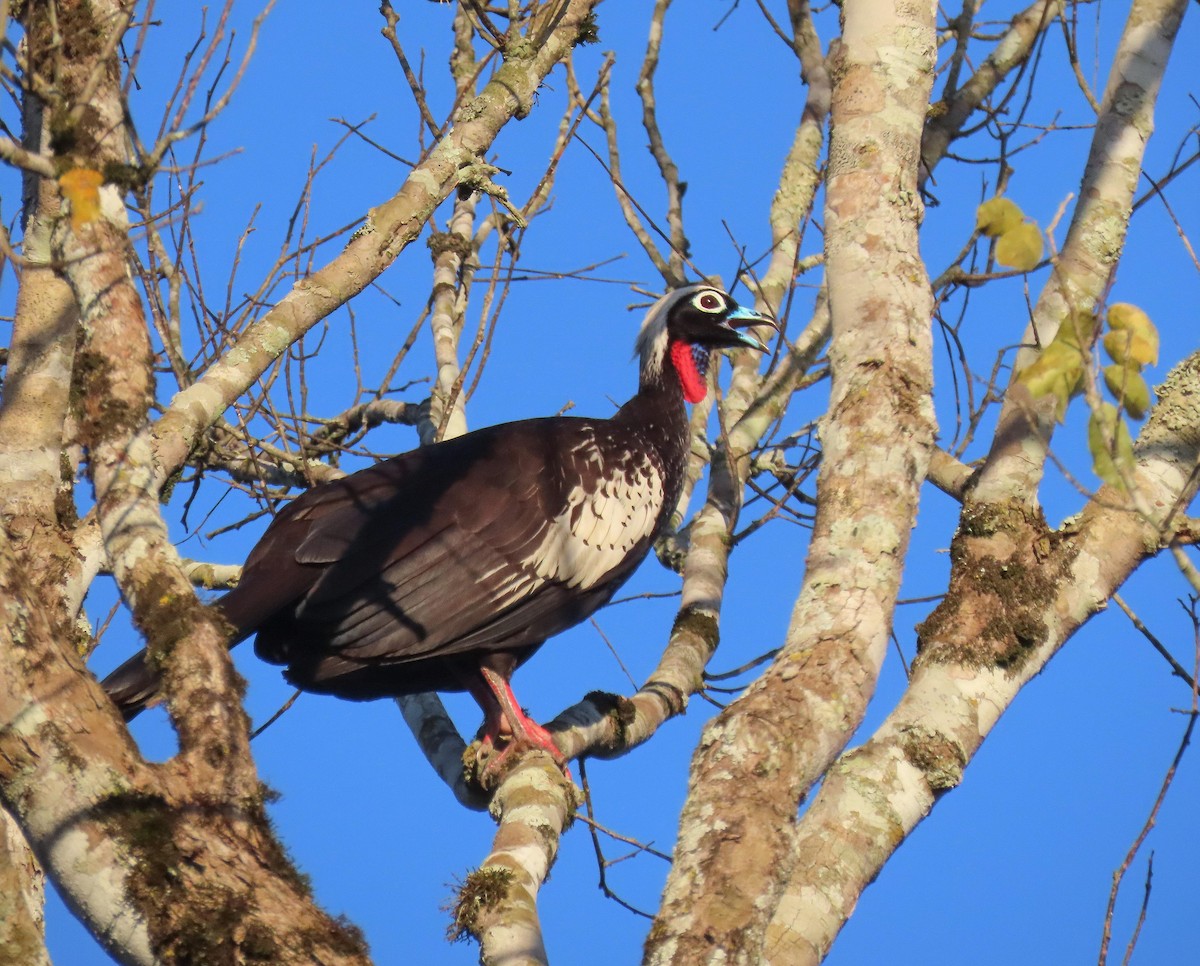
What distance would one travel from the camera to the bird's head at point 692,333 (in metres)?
6.26

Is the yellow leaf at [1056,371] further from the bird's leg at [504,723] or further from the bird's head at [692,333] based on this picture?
the bird's head at [692,333]

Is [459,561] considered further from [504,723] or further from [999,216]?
[999,216]

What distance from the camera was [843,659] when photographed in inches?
107

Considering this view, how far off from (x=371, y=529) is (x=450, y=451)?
551 millimetres

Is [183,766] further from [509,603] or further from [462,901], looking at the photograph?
[509,603]

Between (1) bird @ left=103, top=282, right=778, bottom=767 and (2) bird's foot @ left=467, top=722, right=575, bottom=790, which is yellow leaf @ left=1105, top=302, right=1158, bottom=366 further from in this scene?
(1) bird @ left=103, top=282, right=778, bottom=767

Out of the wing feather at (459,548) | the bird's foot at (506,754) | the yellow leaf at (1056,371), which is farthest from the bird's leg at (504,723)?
the yellow leaf at (1056,371)

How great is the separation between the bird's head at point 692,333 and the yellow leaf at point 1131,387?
3673 millimetres

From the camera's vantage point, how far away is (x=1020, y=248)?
8.06 ft

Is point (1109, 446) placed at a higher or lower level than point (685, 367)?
lower

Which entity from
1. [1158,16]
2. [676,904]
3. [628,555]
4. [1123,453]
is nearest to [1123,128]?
[1158,16]

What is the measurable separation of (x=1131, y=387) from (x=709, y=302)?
3.88m

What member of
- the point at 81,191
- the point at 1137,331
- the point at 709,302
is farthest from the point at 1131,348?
the point at 709,302

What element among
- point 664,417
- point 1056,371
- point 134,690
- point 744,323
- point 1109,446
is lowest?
point 1109,446
